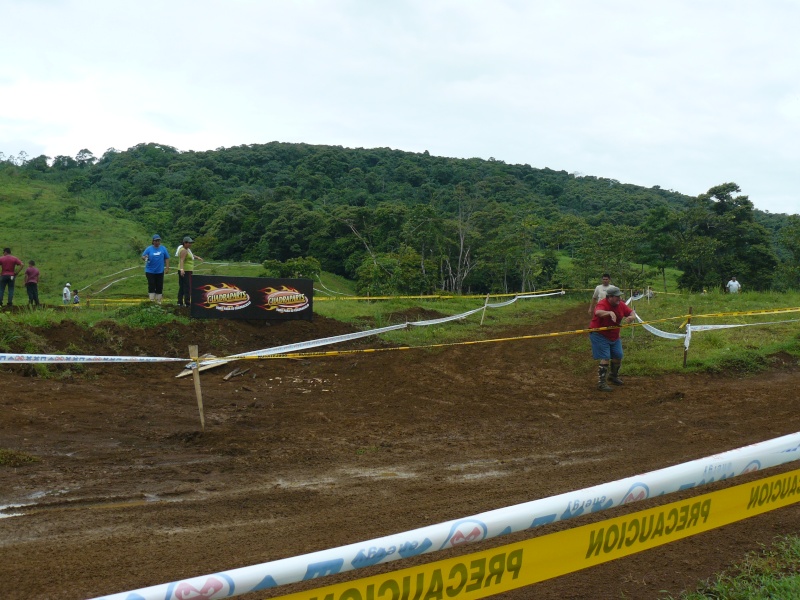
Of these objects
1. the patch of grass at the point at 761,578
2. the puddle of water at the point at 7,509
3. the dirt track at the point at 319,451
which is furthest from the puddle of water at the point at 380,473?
the patch of grass at the point at 761,578

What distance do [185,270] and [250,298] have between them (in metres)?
1.70

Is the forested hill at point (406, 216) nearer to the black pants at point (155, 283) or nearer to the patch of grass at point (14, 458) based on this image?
the black pants at point (155, 283)

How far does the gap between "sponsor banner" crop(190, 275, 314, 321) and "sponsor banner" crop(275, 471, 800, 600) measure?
13.5 metres

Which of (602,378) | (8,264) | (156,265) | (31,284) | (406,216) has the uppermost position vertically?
(406,216)

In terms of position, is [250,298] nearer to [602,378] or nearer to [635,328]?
[602,378]

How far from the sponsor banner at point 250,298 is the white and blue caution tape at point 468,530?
13.6 meters

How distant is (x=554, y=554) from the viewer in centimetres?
317

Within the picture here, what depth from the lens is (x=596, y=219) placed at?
8488 centimetres

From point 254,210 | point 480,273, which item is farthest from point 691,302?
point 254,210

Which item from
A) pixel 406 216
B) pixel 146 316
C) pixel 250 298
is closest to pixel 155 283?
pixel 146 316

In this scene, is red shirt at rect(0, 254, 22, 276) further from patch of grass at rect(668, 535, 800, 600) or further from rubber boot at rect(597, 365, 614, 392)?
patch of grass at rect(668, 535, 800, 600)

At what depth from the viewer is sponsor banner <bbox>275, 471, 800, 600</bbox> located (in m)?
2.76

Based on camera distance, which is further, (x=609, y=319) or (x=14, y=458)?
(x=609, y=319)

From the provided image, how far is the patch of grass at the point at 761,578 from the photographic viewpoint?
4059 millimetres
